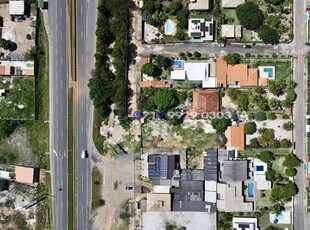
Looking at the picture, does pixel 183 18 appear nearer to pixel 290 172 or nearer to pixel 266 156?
pixel 266 156

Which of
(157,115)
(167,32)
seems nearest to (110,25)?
(167,32)

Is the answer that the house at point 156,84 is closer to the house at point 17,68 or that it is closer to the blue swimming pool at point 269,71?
the blue swimming pool at point 269,71

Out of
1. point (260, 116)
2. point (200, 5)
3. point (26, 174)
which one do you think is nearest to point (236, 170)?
point (260, 116)

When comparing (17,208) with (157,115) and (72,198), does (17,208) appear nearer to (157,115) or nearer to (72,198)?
(72,198)

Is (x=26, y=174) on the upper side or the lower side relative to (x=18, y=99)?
lower

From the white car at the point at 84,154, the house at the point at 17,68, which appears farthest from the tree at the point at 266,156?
the house at the point at 17,68
